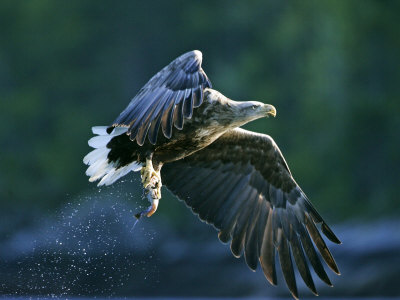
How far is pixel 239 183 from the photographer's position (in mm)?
9922

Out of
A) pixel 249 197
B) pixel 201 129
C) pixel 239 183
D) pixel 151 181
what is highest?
pixel 201 129

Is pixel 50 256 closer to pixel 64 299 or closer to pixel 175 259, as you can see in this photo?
pixel 64 299

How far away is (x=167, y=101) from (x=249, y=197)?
1.89 meters

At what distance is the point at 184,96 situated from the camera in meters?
8.34

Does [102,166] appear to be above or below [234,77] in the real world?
above

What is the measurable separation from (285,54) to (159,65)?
9.35 feet

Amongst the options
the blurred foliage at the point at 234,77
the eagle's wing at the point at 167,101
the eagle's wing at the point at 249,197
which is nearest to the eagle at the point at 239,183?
the eagle's wing at the point at 249,197

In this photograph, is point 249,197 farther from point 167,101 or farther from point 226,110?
point 167,101

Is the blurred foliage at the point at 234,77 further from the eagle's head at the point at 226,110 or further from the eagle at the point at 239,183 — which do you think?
the eagle's head at the point at 226,110

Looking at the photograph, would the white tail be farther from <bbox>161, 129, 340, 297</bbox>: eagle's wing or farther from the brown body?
<bbox>161, 129, 340, 297</bbox>: eagle's wing

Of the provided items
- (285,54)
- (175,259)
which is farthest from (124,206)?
(285,54)


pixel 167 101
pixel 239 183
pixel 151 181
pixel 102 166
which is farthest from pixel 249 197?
pixel 167 101

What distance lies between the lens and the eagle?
9.23m

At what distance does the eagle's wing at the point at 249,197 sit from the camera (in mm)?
9742
